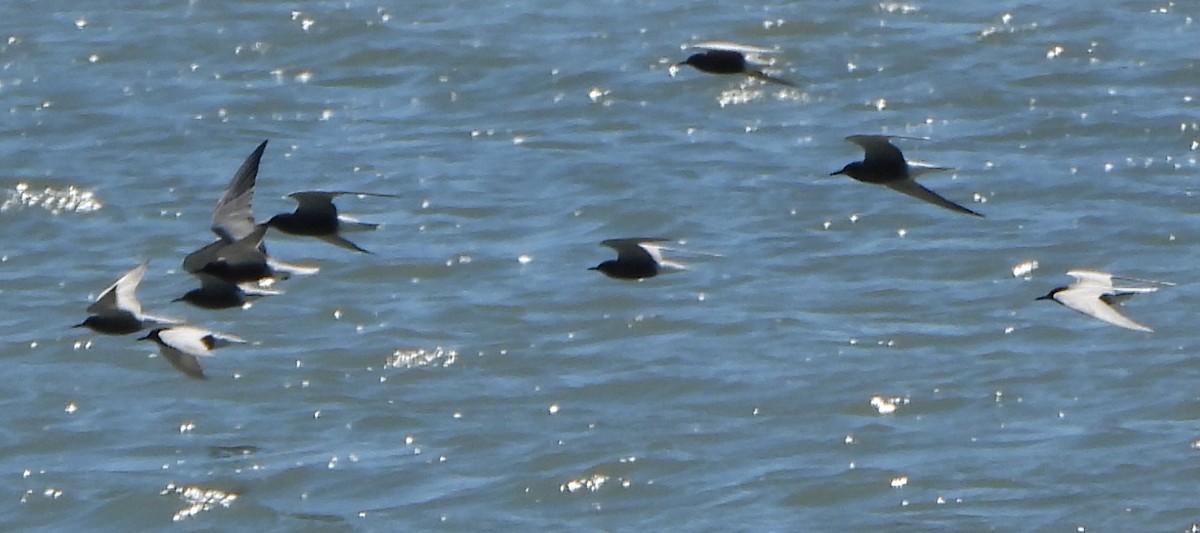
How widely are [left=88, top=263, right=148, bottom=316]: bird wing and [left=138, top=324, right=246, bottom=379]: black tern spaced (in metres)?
0.76

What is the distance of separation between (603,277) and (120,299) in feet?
19.7

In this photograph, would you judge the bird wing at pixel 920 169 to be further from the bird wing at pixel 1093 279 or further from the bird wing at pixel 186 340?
the bird wing at pixel 186 340

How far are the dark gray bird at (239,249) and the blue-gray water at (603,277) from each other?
2567mm

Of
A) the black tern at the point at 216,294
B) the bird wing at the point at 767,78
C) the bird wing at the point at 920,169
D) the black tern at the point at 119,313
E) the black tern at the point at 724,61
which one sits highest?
the bird wing at the point at 767,78

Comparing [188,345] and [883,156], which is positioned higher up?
[883,156]

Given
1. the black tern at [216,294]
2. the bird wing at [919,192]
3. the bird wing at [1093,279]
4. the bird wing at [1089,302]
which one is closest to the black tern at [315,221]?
the black tern at [216,294]

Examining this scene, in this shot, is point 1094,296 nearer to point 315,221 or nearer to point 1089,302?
point 1089,302

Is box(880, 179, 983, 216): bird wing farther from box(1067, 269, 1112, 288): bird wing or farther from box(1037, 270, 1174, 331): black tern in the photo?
box(1067, 269, 1112, 288): bird wing

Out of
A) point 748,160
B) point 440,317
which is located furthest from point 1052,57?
point 440,317

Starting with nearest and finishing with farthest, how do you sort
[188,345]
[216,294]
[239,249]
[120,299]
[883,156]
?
1. [188,345]
2. [239,249]
3. [883,156]
4. [216,294]
5. [120,299]

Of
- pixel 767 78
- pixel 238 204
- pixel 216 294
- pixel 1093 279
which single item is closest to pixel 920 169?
pixel 767 78

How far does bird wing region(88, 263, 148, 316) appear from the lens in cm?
1484

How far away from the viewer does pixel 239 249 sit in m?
13.9

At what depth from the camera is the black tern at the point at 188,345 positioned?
13.6 metres
